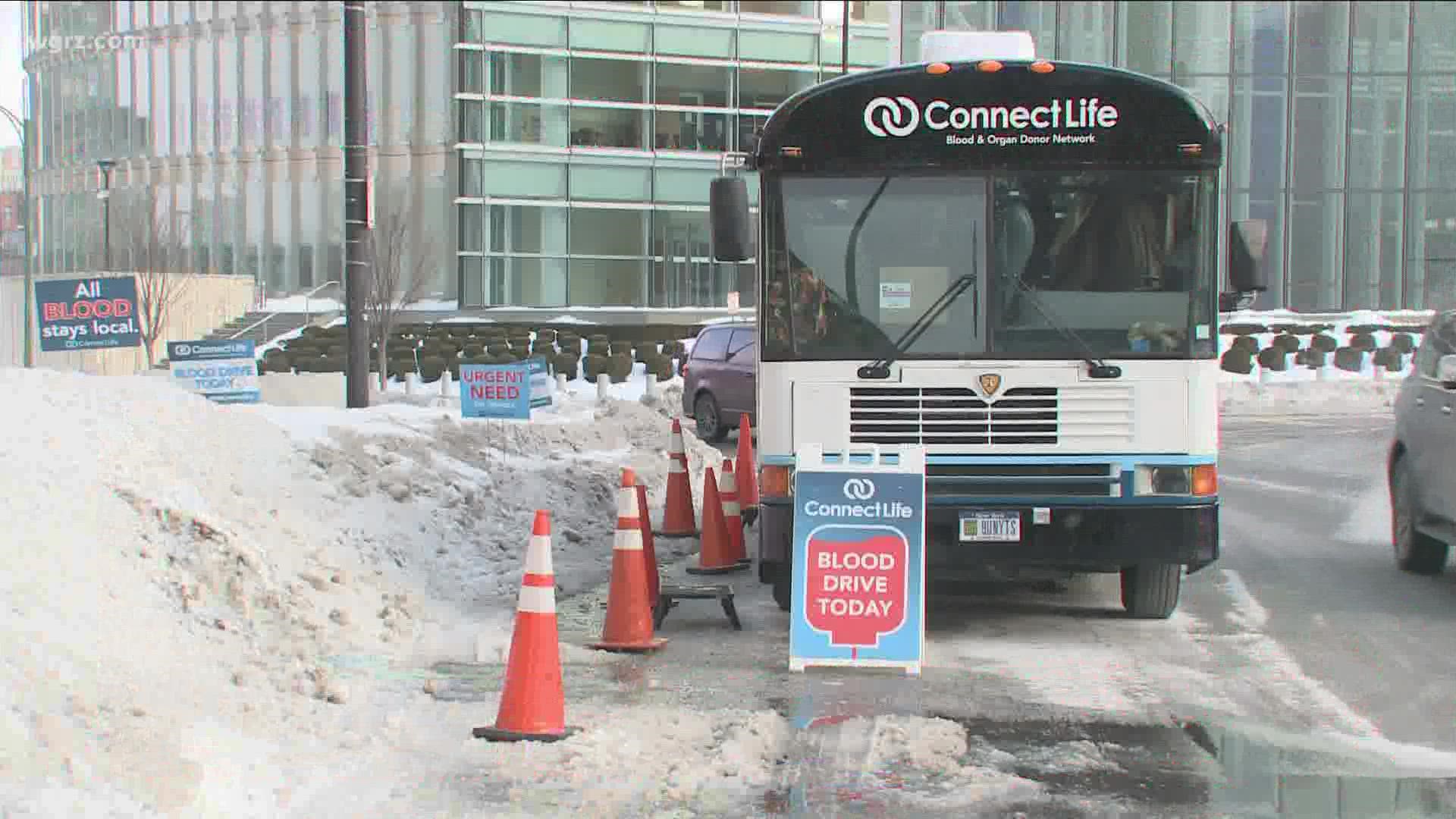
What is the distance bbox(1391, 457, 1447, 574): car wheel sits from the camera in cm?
1318

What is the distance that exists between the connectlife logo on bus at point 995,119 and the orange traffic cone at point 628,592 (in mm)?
2602

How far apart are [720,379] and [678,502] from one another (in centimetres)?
1265

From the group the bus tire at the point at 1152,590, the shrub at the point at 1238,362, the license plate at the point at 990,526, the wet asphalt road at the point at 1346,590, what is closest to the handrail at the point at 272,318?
the shrub at the point at 1238,362

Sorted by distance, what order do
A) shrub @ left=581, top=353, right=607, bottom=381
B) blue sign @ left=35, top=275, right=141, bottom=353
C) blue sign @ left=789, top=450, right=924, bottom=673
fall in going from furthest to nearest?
1. shrub @ left=581, top=353, right=607, bottom=381
2. blue sign @ left=35, top=275, right=141, bottom=353
3. blue sign @ left=789, top=450, right=924, bottom=673

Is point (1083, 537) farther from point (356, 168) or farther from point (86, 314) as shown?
point (86, 314)

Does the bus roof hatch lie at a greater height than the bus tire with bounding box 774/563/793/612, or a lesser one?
greater

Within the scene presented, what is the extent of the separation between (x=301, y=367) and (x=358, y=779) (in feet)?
124

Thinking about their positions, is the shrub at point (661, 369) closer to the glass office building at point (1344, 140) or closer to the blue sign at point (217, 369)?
the glass office building at point (1344, 140)

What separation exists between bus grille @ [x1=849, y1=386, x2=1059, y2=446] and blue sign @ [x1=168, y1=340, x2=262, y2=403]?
9648 mm

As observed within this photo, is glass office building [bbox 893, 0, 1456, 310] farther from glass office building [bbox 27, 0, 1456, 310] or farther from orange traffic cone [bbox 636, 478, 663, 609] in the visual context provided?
orange traffic cone [bbox 636, 478, 663, 609]

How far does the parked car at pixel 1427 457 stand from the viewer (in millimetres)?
12250

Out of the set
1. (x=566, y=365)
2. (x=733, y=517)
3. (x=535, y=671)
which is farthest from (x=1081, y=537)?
(x=566, y=365)

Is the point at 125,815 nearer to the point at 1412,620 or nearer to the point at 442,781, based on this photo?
the point at 442,781

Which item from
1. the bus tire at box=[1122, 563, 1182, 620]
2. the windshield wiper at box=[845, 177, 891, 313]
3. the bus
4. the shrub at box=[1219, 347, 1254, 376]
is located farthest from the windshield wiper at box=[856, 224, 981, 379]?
the shrub at box=[1219, 347, 1254, 376]
